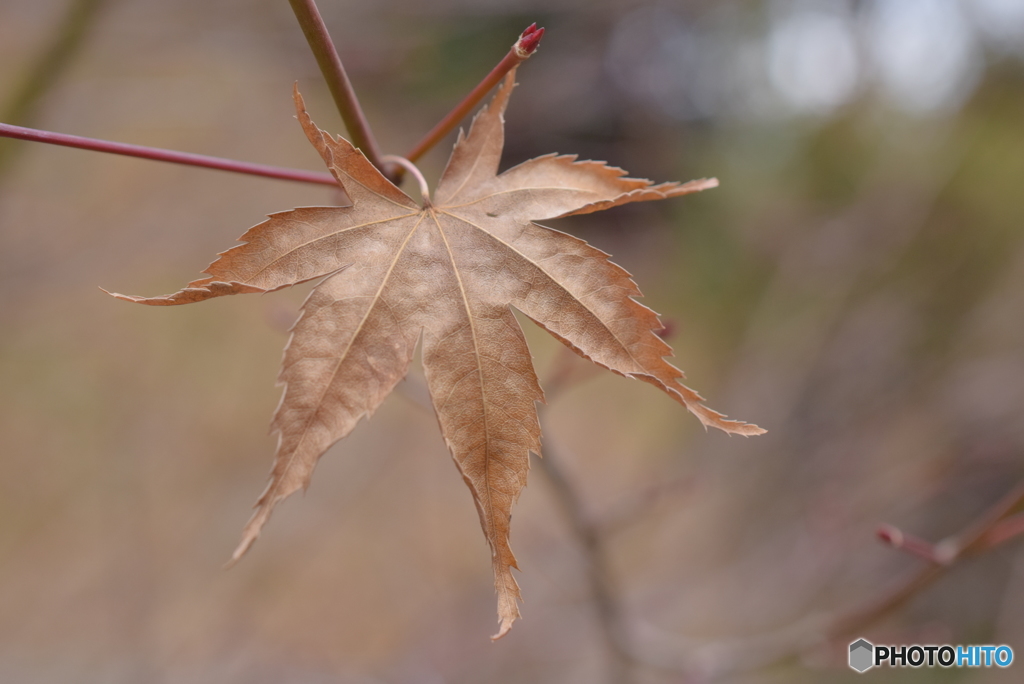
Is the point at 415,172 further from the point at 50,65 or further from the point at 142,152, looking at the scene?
the point at 50,65

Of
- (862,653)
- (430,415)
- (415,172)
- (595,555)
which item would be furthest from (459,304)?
Result: (430,415)

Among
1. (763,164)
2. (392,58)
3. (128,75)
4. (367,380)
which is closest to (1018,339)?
(763,164)

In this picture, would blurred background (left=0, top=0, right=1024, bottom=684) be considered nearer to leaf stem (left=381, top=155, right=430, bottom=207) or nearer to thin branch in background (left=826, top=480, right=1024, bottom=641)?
thin branch in background (left=826, top=480, right=1024, bottom=641)

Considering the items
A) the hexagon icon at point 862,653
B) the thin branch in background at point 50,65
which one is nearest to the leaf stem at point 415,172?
the thin branch in background at point 50,65

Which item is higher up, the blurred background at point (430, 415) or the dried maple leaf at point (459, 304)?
the dried maple leaf at point (459, 304)

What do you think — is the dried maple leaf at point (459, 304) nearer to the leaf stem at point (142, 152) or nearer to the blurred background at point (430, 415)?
the leaf stem at point (142, 152)

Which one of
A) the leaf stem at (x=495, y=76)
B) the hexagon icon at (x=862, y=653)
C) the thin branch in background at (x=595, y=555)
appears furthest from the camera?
the hexagon icon at (x=862, y=653)

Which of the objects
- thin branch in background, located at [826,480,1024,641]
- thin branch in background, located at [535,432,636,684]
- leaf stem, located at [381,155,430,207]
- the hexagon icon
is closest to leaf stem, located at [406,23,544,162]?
leaf stem, located at [381,155,430,207]
